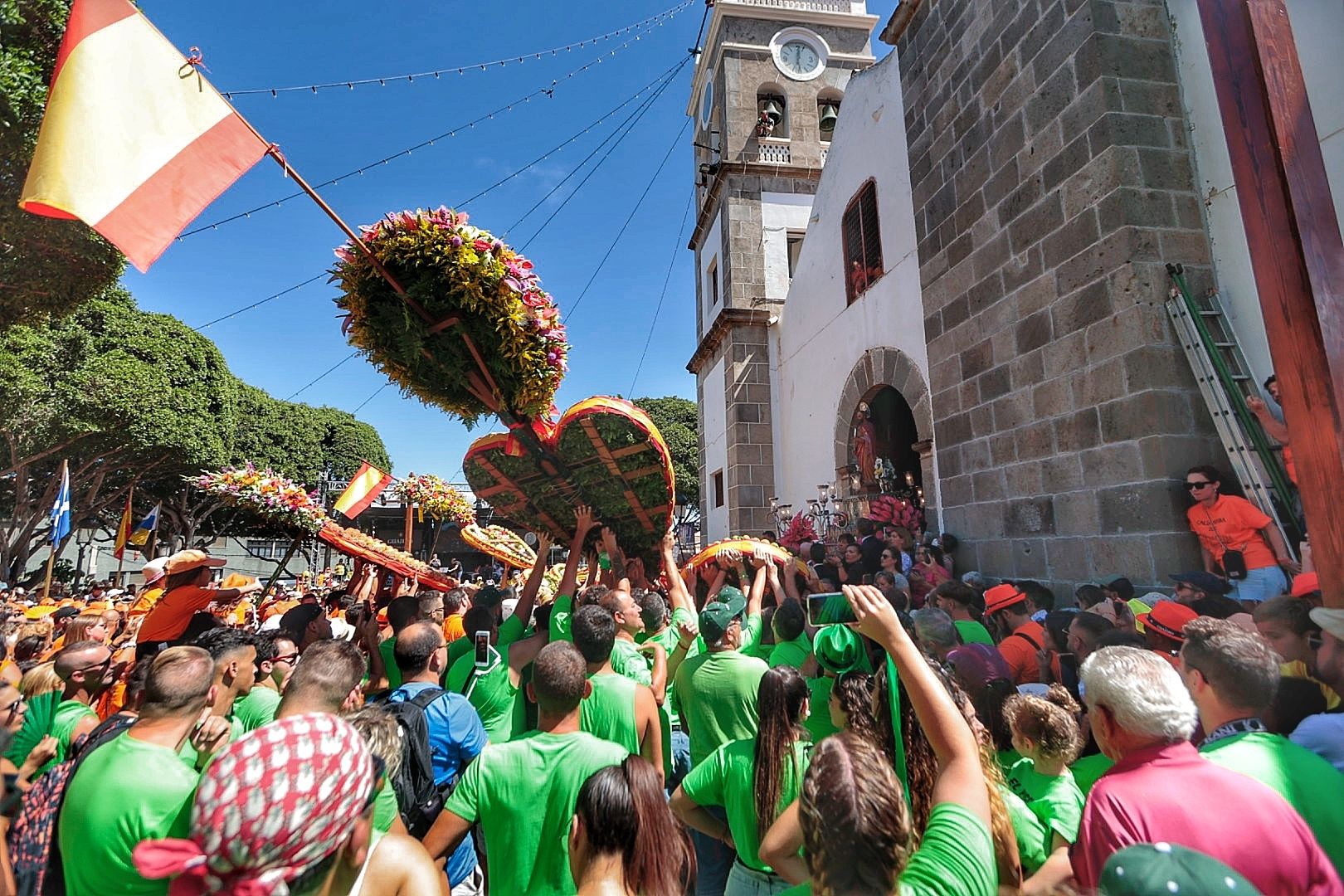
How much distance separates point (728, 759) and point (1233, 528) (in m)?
3.73

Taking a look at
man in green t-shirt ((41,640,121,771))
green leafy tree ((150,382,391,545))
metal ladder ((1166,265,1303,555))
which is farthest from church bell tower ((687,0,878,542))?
green leafy tree ((150,382,391,545))

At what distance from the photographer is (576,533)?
15.4 ft

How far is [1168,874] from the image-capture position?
848 millimetres

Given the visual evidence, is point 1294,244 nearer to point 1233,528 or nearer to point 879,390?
point 1233,528

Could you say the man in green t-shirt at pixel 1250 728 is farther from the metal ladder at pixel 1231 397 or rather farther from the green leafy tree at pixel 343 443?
the green leafy tree at pixel 343 443

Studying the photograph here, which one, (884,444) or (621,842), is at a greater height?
(884,444)

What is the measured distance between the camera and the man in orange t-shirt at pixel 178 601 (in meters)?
4.30

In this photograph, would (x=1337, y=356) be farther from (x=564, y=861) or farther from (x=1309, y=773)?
(x=564, y=861)

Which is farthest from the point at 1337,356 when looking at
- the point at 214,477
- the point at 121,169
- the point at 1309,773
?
the point at 214,477

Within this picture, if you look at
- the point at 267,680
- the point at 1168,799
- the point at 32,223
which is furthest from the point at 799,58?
the point at 1168,799

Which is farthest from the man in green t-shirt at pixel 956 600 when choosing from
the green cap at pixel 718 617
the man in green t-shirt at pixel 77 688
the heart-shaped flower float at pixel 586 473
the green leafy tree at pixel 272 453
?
the green leafy tree at pixel 272 453

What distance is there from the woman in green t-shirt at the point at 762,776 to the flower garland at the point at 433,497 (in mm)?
8853

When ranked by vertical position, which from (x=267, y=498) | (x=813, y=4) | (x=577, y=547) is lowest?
(x=577, y=547)

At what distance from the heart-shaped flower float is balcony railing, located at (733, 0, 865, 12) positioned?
1433 cm
